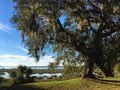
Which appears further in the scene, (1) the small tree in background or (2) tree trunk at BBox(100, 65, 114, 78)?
(2) tree trunk at BBox(100, 65, 114, 78)

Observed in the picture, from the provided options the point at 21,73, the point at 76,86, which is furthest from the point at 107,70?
the point at 76,86

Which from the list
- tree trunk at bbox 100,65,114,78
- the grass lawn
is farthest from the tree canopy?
tree trunk at bbox 100,65,114,78

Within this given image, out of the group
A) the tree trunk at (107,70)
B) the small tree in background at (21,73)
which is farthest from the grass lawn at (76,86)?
the tree trunk at (107,70)

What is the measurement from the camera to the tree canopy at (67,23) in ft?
83.7

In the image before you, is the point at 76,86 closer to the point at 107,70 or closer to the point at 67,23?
the point at 67,23

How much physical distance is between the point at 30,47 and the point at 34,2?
481 cm

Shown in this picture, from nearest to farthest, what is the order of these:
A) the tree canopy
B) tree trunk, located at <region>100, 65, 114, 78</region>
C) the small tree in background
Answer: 1. the tree canopy
2. the small tree in background
3. tree trunk, located at <region>100, 65, 114, 78</region>

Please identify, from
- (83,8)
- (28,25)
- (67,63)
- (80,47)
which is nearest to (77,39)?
(80,47)

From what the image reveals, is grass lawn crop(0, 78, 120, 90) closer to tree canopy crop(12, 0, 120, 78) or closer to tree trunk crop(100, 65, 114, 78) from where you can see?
tree canopy crop(12, 0, 120, 78)

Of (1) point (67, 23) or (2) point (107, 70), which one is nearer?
(1) point (67, 23)

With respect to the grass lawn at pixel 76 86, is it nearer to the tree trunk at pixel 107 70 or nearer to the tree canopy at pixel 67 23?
the tree canopy at pixel 67 23

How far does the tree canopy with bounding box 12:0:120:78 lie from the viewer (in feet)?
83.7

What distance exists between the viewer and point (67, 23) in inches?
1136

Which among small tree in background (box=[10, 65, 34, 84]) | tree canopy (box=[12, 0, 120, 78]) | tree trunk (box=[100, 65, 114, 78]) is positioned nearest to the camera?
tree canopy (box=[12, 0, 120, 78])
